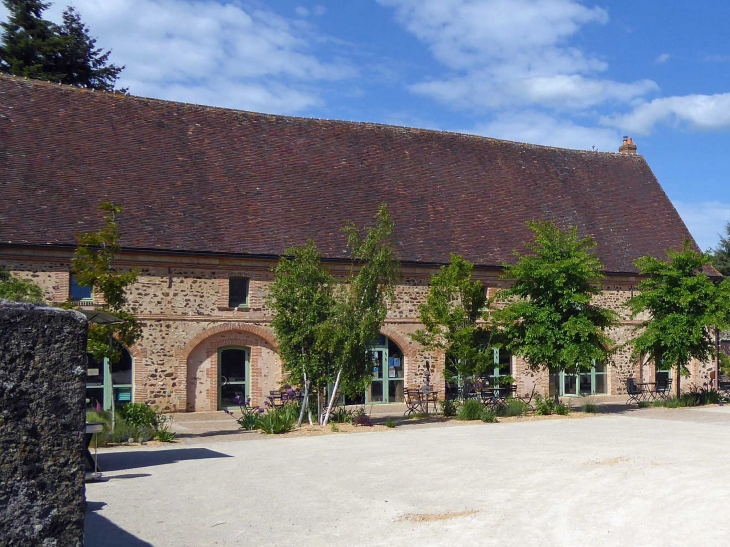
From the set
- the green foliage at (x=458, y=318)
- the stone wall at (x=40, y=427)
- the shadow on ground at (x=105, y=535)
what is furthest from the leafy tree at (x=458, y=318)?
the stone wall at (x=40, y=427)

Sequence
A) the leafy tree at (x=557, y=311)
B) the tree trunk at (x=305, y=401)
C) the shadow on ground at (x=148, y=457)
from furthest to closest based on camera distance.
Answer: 1. the leafy tree at (x=557, y=311)
2. the tree trunk at (x=305, y=401)
3. the shadow on ground at (x=148, y=457)

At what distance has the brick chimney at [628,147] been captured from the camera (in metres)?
32.8

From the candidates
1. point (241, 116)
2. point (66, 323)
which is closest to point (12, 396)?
point (66, 323)

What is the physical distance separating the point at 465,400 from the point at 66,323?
1678 centimetres

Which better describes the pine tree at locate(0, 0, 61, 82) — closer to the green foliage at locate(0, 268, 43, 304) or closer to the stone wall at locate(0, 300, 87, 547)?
the green foliage at locate(0, 268, 43, 304)

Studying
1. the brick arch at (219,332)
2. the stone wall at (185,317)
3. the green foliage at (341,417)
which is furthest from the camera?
the brick arch at (219,332)

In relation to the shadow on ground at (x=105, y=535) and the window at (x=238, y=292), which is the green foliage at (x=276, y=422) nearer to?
the window at (x=238, y=292)

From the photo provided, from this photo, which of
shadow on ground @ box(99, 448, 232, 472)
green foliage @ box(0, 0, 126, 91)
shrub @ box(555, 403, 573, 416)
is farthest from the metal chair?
green foliage @ box(0, 0, 126, 91)

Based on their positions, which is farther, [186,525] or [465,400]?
[465,400]

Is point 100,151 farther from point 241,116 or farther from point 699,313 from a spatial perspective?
point 699,313

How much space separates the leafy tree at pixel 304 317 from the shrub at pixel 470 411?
Result: 360 centimetres

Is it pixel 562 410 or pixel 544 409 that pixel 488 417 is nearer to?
pixel 544 409

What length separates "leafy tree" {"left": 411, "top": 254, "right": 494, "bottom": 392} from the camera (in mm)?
19000

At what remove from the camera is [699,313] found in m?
21.8
